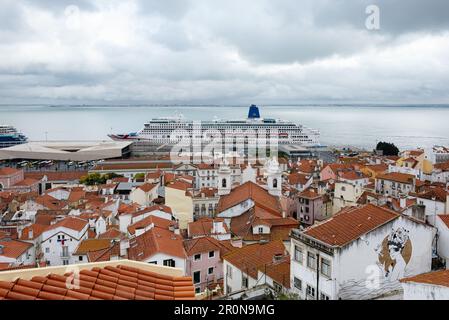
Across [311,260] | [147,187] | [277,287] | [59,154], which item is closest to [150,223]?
[277,287]

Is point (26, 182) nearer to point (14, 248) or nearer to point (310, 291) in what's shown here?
point (14, 248)

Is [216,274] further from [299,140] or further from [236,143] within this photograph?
[299,140]

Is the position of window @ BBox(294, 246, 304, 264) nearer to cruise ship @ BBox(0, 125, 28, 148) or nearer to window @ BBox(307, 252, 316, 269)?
window @ BBox(307, 252, 316, 269)

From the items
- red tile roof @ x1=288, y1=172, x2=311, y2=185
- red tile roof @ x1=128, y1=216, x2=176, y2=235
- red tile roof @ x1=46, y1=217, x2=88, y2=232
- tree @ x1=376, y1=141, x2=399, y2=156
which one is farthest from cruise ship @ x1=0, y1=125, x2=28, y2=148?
red tile roof @ x1=128, y1=216, x2=176, y2=235

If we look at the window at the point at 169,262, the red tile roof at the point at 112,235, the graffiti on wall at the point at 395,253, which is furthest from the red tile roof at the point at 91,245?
the graffiti on wall at the point at 395,253

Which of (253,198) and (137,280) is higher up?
(137,280)

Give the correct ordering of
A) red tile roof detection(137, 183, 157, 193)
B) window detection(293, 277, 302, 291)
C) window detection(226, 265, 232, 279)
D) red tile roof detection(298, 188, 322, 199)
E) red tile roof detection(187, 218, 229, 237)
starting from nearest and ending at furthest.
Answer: window detection(293, 277, 302, 291) < window detection(226, 265, 232, 279) < red tile roof detection(187, 218, 229, 237) < red tile roof detection(298, 188, 322, 199) < red tile roof detection(137, 183, 157, 193)

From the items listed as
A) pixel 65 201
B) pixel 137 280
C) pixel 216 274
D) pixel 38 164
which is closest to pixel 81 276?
pixel 137 280
